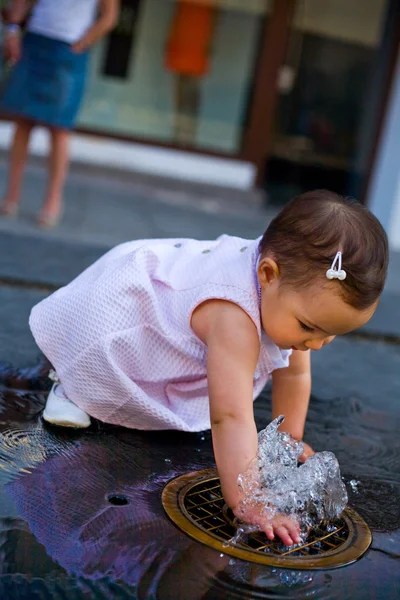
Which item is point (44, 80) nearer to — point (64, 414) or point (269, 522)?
point (64, 414)

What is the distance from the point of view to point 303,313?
196 cm

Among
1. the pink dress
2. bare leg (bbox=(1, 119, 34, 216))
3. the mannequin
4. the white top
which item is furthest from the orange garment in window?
the pink dress

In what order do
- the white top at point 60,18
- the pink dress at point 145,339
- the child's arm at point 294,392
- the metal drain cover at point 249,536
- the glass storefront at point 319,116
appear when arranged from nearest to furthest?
the metal drain cover at point 249,536, the pink dress at point 145,339, the child's arm at point 294,392, the white top at point 60,18, the glass storefront at point 319,116

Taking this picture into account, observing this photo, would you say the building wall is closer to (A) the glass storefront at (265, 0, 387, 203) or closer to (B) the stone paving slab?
(A) the glass storefront at (265, 0, 387, 203)

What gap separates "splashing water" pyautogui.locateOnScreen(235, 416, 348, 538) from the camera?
1.90 metres

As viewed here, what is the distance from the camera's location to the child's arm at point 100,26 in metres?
4.52

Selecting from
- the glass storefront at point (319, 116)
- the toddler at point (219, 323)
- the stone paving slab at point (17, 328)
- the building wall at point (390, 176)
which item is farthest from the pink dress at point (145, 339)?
the glass storefront at point (319, 116)

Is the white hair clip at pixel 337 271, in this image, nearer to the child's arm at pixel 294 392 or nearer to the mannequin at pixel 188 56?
the child's arm at pixel 294 392

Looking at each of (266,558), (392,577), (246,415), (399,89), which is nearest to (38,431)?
(246,415)

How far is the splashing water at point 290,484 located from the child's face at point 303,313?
247 millimetres

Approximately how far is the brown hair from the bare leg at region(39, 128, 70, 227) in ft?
9.76

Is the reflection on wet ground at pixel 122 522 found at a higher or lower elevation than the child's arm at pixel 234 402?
lower

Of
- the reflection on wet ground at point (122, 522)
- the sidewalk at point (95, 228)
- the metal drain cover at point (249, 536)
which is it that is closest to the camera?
the reflection on wet ground at point (122, 522)

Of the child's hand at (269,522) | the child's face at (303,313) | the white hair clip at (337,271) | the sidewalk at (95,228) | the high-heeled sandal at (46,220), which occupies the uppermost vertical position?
the white hair clip at (337,271)
